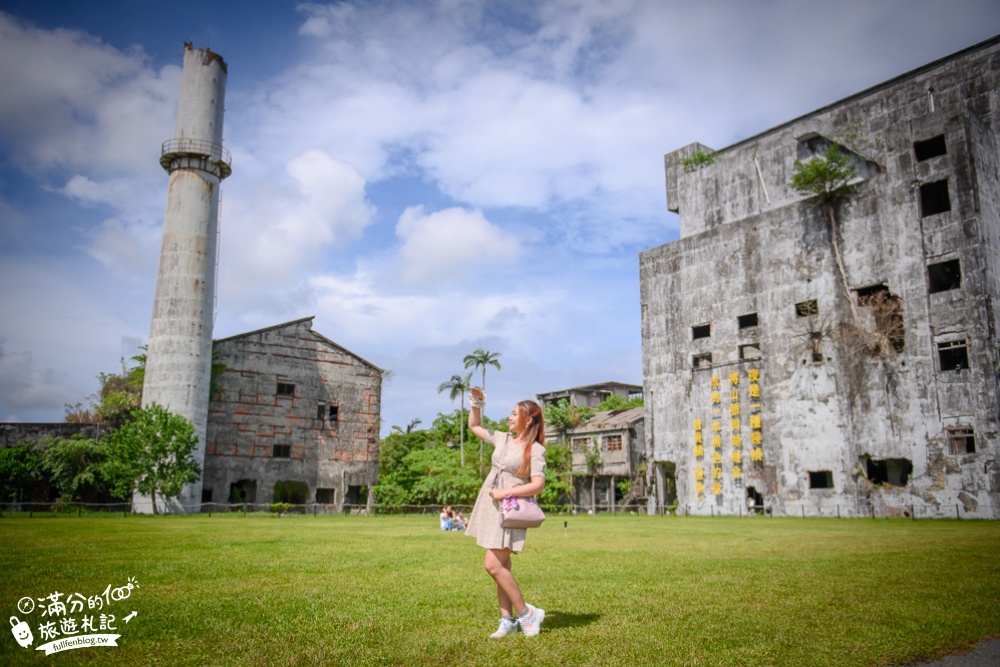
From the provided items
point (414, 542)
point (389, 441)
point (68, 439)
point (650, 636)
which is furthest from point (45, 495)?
point (650, 636)

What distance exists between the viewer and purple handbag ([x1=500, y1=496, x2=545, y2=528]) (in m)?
5.70

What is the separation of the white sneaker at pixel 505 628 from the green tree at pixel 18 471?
3554 centimetres

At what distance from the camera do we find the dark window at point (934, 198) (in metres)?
32.3

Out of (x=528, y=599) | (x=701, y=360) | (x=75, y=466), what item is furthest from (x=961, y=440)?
(x=75, y=466)

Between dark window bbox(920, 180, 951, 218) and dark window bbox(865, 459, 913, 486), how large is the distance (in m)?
11.1

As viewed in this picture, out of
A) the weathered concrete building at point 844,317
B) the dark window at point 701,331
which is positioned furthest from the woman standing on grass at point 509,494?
the dark window at point 701,331

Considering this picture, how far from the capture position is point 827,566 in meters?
10.0

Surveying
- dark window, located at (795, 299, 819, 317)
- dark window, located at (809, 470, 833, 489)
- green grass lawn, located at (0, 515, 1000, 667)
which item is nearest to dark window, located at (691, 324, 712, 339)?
dark window, located at (795, 299, 819, 317)

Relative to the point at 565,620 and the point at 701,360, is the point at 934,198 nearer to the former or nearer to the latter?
the point at 701,360

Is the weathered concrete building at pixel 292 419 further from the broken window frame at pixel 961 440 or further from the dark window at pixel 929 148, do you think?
the dark window at pixel 929 148

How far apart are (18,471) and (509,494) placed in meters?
35.6

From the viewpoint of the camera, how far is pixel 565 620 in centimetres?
613

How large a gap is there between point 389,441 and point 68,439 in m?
23.0

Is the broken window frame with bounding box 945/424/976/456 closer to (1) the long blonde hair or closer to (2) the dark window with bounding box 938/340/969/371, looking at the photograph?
(2) the dark window with bounding box 938/340/969/371
